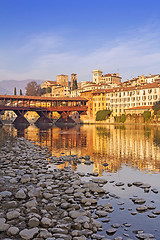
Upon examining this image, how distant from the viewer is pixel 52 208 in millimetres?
7336

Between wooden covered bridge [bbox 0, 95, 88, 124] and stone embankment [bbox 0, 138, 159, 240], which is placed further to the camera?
wooden covered bridge [bbox 0, 95, 88, 124]

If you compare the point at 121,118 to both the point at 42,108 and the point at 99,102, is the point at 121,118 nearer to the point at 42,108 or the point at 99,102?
the point at 99,102

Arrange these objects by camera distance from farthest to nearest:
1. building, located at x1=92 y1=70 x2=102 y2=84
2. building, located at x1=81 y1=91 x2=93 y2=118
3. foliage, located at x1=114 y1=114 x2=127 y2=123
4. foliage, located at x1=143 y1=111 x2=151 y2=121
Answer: building, located at x1=92 y1=70 x2=102 y2=84, building, located at x1=81 y1=91 x2=93 y2=118, foliage, located at x1=114 y1=114 x2=127 y2=123, foliage, located at x1=143 y1=111 x2=151 y2=121

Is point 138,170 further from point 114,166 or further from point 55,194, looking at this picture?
point 55,194

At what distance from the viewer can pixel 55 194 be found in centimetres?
850

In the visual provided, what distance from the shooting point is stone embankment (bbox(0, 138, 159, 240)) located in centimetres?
586

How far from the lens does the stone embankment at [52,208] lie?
19.2 feet

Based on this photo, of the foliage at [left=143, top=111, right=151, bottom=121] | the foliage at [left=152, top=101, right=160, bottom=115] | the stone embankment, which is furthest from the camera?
the foliage at [left=143, top=111, right=151, bottom=121]

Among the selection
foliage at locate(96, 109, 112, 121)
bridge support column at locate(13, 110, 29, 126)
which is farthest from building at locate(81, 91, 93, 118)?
bridge support column at locate(13, 110, 29, 126)

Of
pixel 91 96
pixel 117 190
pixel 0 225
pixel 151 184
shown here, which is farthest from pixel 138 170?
pixel 91 96

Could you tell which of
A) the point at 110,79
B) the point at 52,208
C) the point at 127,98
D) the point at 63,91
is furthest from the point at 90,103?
the point at 52,208

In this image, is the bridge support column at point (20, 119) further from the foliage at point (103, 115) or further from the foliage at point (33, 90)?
the foliage at point (33, 90)

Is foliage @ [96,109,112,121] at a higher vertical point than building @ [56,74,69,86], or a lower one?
lower

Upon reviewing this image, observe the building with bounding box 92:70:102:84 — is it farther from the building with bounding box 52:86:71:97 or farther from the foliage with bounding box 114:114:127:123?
the foliage with bounding box 114:114:127:123
